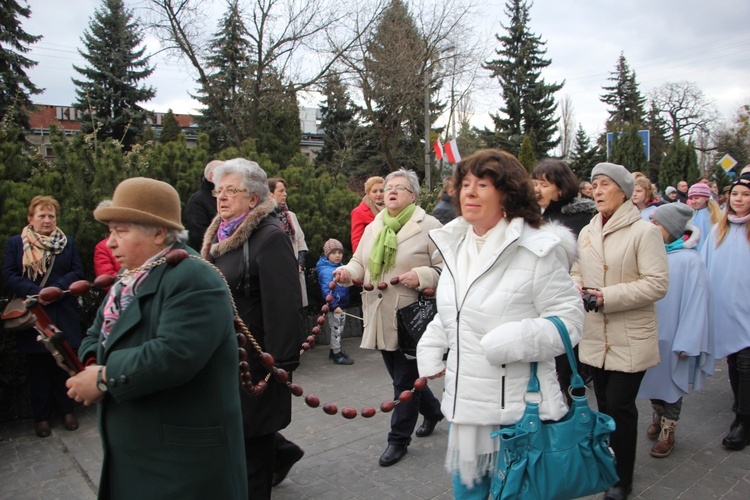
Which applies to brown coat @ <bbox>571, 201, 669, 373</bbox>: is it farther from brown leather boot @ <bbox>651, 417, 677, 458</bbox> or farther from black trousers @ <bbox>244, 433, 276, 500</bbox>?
black trousers @ <bbox>244, 433, 276, 500</bbox>

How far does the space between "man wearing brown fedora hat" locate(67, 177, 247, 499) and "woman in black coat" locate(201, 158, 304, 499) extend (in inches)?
37.2

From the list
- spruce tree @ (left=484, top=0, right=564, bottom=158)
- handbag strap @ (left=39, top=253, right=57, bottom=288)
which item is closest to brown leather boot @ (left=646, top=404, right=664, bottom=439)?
handbag strap @ (left=39, top=253, right=57, bottom=288)

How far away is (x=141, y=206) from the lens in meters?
2.31

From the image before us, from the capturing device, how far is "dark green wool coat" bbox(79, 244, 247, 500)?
6.98ft

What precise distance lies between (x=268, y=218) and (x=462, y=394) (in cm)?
163

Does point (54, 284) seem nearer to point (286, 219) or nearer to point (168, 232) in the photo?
point (286, 219)

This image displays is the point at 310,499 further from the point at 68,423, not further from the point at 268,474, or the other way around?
the point at 68,423

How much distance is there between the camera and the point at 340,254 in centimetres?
780

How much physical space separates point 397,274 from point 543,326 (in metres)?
2.09

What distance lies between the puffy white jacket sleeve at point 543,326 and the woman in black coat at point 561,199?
2184 millimetres

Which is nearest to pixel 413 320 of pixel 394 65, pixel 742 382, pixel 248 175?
pixel 248 175

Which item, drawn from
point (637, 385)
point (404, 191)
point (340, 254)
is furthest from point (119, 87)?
point (637, 385)

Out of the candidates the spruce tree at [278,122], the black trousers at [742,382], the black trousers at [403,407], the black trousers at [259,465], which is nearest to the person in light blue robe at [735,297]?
the black trousers at [742,382]

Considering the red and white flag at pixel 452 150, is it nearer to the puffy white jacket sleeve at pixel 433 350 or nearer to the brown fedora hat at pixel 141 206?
the puffy white jacket sleeve at pixel 433 350
